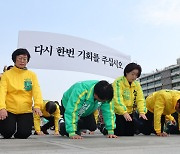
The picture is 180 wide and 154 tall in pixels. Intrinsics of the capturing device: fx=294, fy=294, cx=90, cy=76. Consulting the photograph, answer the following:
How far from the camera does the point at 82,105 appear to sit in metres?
3.97

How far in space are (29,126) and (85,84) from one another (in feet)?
3.28

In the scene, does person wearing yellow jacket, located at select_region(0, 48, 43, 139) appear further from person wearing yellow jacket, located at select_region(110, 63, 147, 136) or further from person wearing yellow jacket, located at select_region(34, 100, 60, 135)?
person wearing yellow jacket, located at select_region(34, 100, 60, 135)

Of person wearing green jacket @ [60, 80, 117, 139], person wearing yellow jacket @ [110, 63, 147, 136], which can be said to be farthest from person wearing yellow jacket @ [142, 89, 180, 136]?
person wearing green jacket @ [60, 80, 117, 139]

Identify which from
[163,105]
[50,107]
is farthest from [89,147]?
[50,107]

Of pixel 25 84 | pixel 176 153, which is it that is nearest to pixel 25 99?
pixel 25 84

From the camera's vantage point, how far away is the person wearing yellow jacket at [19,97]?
3.98 m

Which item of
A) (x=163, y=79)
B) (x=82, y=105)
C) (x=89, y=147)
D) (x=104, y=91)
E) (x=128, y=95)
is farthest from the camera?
(x=163, y=79)

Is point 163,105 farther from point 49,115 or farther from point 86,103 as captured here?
point 49,115

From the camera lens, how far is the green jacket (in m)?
3.81

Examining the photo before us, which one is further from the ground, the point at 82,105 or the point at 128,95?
the point at 128,95

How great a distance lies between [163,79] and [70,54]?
76170mm

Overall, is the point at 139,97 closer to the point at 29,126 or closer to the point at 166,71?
the point at 29,126

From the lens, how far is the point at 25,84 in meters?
4.11

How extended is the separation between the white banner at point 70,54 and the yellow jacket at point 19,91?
8.57 ft
